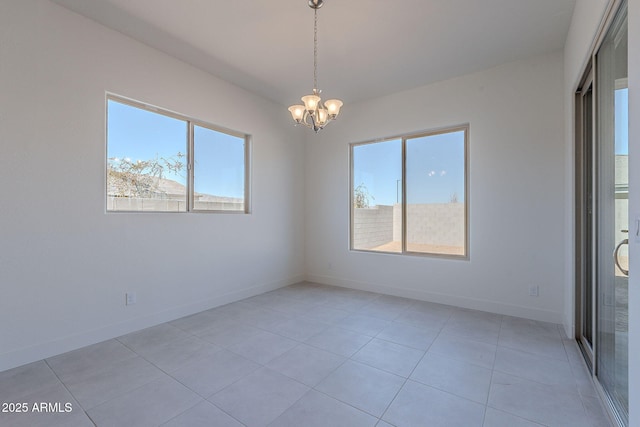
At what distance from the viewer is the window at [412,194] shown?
3.84 metres

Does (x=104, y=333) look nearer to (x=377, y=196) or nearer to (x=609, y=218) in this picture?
(x=377, y=196)

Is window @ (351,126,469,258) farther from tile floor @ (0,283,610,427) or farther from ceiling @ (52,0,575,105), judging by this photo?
tile floor @ (0,283,610,427)

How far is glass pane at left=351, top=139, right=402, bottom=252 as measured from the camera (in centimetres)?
436

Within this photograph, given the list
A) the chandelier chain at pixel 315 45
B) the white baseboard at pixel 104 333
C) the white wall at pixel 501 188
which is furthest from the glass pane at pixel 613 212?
the white baseboard at pixel 104 333

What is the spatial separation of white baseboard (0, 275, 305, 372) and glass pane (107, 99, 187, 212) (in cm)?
115

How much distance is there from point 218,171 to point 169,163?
66 cm

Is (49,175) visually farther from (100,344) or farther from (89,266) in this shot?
(100,344)

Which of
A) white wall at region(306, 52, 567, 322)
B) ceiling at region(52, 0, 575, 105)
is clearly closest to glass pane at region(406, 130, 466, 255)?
white wall at region(306, 52, 567, 322)

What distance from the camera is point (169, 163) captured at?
3.40m

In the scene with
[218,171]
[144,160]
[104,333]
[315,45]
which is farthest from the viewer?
[218,171]

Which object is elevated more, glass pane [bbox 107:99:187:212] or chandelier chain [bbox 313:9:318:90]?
chandelier chain [bbox 313:9:318:90]

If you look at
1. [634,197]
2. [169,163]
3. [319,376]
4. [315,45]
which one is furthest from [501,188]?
[169,163]

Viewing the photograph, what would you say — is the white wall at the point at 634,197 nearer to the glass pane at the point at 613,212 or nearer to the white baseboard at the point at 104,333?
the glass pane at the point at 613,212

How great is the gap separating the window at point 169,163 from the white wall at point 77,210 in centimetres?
15
